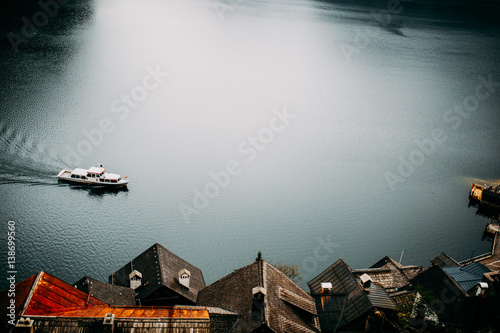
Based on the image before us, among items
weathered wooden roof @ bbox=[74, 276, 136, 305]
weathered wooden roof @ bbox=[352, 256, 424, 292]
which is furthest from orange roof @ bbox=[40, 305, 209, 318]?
weathered wooden roof @ bbox=[352, 256, 424, 292]

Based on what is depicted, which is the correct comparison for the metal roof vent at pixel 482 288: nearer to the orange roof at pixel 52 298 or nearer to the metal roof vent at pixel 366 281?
the metal roof vent at pixel 366 281

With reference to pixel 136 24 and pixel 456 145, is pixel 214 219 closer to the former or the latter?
pixel 456 145

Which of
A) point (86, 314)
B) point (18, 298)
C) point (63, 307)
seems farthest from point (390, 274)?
point (18, 298)

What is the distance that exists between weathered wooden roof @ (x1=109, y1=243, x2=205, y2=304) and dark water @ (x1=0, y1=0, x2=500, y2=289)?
11399mm

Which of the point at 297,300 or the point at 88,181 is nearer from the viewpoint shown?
the point at 297,300

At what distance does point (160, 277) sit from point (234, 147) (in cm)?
5260

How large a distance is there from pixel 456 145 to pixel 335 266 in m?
69.0

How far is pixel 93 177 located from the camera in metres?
71.4

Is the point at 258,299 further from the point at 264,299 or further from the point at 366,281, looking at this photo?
the point at 366,281

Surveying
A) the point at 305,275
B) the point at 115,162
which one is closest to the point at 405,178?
the point at 305,275

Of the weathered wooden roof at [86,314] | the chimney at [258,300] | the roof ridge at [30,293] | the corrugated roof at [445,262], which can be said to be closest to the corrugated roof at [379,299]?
the chimney at [258,300]

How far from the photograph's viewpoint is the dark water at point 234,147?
6350 cm

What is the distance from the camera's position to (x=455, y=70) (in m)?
142

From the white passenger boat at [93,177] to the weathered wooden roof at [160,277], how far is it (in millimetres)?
28637
